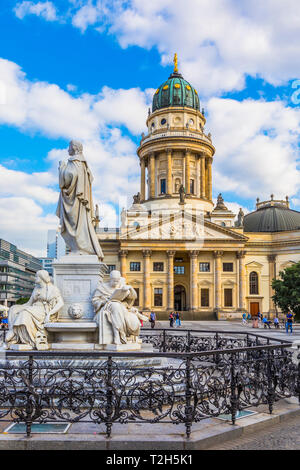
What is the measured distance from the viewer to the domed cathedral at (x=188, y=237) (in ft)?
192

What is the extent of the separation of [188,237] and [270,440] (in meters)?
53.3

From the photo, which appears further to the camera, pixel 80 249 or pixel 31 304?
pixel 80 249

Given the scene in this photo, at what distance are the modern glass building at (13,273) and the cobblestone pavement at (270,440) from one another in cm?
8477

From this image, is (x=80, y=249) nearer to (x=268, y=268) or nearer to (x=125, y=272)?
(x=125, y=272)

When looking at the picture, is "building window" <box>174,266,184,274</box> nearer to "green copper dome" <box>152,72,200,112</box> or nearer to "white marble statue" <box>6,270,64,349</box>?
"green copper dome" <box>152,72,200,112</box>

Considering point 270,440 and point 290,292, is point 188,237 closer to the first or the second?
point 290,292

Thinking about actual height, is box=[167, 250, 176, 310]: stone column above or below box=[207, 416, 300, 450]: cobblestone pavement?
above

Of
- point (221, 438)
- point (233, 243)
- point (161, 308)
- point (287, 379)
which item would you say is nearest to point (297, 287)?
point (233, 243)

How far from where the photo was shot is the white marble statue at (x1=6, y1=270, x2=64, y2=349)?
809cm

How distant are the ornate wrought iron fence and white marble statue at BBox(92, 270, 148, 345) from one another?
1.83ft

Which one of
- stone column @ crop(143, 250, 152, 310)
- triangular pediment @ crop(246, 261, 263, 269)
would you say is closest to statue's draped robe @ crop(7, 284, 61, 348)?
stone column @ crop(143, 250, 152, 310)
